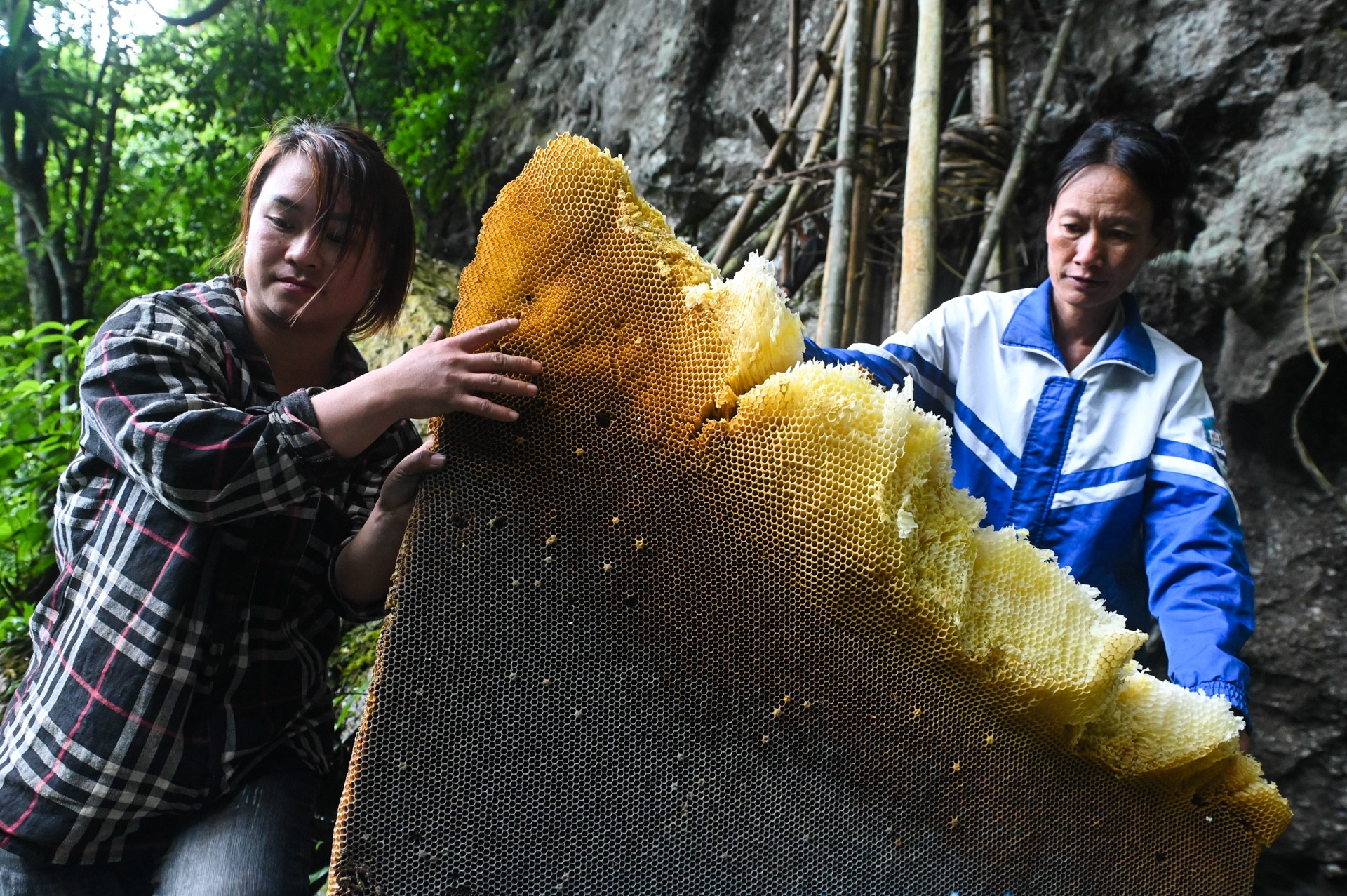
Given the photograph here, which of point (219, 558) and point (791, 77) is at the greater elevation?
point (791, 77)

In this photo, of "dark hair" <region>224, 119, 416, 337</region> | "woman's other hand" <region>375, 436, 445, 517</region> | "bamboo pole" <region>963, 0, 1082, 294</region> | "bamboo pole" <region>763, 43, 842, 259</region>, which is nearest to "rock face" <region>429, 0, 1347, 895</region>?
"bamboo pole" <region>963, 0, 1082, 294</region>

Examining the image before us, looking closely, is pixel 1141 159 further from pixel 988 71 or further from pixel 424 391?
pixel 424 391

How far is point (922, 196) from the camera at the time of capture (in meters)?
2.66

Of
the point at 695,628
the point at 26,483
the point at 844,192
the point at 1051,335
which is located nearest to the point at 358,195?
the point at 695,628

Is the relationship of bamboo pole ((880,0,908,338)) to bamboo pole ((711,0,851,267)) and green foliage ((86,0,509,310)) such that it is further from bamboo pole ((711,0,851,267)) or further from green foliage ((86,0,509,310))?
green foliage ((86,0,509,310))

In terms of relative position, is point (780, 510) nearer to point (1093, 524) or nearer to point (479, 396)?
point (479, 396)

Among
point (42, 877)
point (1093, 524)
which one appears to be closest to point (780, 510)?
point (1093, 524)

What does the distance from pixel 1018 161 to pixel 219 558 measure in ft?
9.12

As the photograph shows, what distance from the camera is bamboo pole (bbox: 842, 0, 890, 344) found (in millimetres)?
3039

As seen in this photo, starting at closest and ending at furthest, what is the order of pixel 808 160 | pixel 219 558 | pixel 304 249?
1. pixel 219 558
2. pixel 304 249
3. pixel 808 160

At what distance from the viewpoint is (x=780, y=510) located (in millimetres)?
1191

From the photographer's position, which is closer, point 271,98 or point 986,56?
point 986,56

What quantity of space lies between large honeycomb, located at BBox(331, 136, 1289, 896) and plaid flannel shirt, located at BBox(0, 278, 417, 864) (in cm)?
26

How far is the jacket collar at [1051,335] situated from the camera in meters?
1.93
